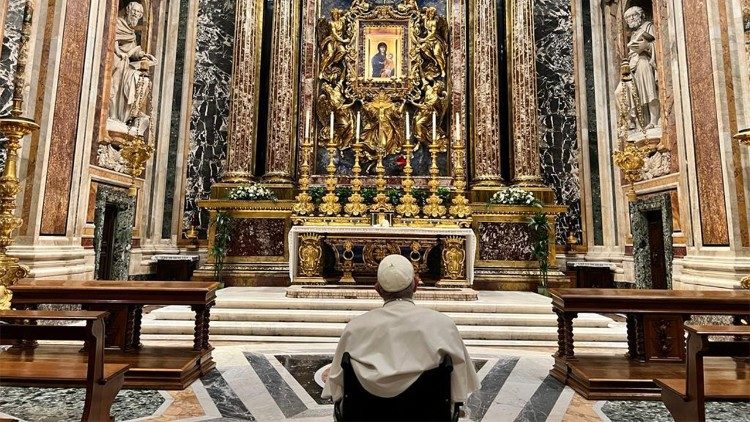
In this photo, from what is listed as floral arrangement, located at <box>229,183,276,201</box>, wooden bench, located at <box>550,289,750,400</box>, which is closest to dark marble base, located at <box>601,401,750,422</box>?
wooden bench, located at <box>550,289,750,400</box>

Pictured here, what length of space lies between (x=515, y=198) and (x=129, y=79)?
760 cm

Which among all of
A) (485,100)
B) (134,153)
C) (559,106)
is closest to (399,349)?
(134,153)

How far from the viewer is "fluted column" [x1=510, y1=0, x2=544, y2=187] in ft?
32.9

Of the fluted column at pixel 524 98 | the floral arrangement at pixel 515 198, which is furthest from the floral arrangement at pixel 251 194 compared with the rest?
the fluted column at pixel 524 98

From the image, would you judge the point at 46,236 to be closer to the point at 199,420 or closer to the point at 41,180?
the point at 41,180

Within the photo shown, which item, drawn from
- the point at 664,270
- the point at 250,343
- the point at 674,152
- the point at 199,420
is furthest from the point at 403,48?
the point at 199,420

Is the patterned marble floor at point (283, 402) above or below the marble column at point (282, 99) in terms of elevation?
below

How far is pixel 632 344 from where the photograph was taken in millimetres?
4703

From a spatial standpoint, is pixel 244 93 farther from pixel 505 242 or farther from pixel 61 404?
pixel 61 404

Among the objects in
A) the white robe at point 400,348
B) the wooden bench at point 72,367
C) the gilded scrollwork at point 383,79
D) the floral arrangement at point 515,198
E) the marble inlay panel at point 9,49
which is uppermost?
the gilded scrollwork at point 383,79

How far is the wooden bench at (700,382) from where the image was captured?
262 centimetres

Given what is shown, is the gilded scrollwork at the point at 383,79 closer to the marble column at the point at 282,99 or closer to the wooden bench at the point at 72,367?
the marble column at the point at 282,99

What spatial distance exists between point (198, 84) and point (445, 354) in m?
10.3

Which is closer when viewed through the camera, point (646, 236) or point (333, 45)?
point (646, 236)
